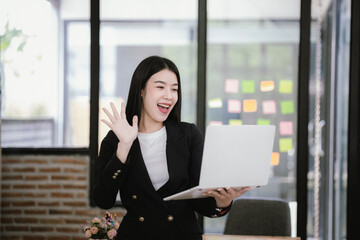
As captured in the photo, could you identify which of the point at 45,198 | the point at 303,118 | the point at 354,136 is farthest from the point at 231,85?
the point at 45,198

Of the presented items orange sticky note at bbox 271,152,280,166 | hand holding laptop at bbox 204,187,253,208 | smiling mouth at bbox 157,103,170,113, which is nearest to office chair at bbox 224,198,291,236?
orange sticky note at bbox 271,152,280,166

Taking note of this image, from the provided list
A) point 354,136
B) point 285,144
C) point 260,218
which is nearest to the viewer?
point 260,218

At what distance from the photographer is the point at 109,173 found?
1902 millimetres

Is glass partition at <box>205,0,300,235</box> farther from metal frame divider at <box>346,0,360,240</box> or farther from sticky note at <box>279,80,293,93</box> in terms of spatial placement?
metal frame divider at <box>346,0,360,240</box>

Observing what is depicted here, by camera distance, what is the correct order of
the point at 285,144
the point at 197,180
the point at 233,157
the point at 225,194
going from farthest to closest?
the point at 285,144 → the point at 197,180 → the point at 225,194 → the point at 233,157

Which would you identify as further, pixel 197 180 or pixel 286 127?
pixel 286 127

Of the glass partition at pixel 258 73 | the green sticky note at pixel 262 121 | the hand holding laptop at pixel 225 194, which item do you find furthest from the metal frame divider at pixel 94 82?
the hand holding laptop at pixel 225 194

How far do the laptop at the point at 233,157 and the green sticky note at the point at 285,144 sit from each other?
220 cm

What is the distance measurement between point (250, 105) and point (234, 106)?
0.14m

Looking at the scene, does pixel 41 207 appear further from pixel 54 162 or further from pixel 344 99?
pixel 344 99

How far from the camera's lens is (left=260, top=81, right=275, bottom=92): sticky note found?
4.04 meters

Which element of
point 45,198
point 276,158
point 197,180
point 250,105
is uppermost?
point 250,105

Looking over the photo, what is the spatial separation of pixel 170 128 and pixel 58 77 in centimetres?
236

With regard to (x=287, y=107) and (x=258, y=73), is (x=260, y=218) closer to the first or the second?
(x=287, y=107)
